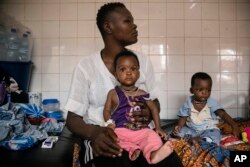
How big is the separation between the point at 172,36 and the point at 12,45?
1790 mm

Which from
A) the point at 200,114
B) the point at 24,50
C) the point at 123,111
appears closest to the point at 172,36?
the point at 200,114

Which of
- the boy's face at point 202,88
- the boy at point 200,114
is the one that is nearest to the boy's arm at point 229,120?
the boy at point 200,114

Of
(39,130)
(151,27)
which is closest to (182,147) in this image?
(39,130)

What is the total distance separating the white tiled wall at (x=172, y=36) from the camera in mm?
3332

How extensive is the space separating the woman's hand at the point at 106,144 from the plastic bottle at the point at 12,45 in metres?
2.24

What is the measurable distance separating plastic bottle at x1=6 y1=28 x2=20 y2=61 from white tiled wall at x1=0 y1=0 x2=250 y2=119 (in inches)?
8.7

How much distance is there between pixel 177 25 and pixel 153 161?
7.72 ft

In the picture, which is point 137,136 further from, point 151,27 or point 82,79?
point 151,27

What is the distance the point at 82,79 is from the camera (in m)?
1.58

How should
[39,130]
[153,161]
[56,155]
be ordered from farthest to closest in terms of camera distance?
1. [39,130]
2. [56,155]
3. [153,161]

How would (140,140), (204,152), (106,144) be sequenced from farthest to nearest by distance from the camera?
(204,152), (140,140), (106,144)

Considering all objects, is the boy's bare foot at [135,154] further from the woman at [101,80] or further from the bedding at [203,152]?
the bedding at [203,152]

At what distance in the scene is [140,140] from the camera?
140 cm

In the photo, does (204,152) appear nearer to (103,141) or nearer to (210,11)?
(103,141)
